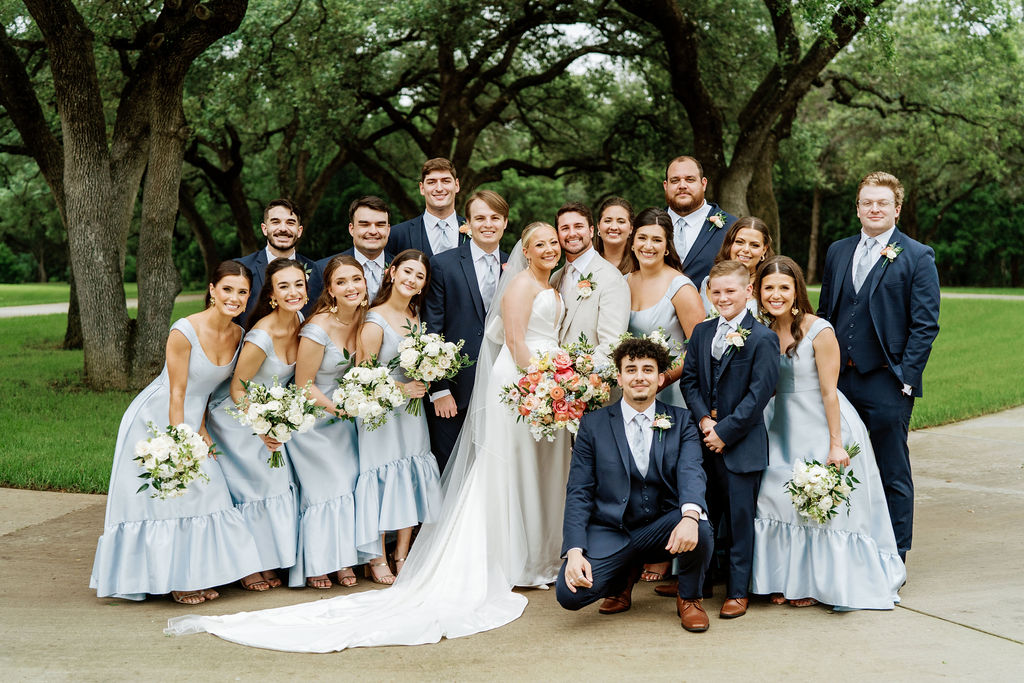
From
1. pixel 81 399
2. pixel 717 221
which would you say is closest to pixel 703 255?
pixel 717 221

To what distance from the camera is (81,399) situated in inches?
462

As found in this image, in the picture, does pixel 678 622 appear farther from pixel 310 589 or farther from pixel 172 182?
pixel 172 182

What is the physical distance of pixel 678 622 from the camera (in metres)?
4.85

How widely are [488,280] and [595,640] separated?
2.54 m

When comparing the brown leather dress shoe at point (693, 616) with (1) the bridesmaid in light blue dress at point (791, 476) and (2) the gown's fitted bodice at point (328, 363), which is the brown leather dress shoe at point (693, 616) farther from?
(2) the gown's fitted bodice at point (328, 363)

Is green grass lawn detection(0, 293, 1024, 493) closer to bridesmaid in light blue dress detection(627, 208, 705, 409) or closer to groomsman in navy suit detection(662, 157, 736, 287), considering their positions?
bridesmaid in light blue dress detection(627, 208, 705, 409)

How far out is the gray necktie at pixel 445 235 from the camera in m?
6.64

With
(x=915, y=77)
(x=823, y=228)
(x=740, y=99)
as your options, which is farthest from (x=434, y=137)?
(x=823, y=228)

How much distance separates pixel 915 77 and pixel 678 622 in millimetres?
18009

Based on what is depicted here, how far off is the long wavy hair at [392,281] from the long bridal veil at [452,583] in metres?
0.45

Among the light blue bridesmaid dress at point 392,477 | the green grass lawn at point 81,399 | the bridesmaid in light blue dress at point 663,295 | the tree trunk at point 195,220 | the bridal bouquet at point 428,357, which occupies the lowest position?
the green grass lawn at point 81,399

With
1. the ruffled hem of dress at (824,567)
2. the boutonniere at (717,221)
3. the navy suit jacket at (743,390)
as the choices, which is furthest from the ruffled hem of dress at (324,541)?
the boutonniere at (717,221)

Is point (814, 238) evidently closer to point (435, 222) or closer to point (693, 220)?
point (693, 220)

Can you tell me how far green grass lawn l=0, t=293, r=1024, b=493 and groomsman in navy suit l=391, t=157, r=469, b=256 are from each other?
355cm
